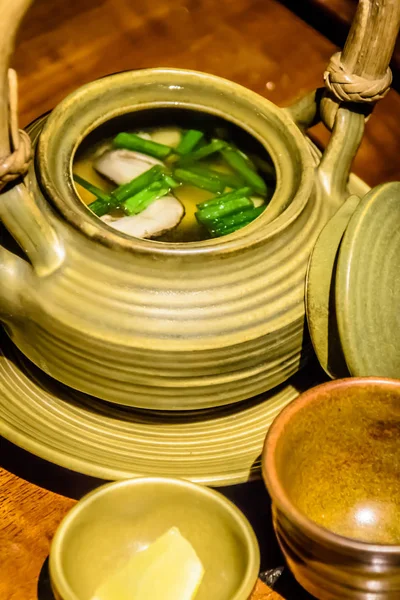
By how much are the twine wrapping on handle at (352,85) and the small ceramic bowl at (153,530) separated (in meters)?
0.77

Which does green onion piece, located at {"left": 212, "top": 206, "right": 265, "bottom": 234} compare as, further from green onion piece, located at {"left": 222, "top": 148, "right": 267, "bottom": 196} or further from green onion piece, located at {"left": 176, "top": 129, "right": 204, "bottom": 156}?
green onion piece, located at {"left": 176, "top": 129, "right": 204, "bottom": 156}

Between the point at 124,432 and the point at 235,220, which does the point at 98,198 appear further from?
the point at 124,432

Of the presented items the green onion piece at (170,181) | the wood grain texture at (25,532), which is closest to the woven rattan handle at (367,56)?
the green onion piece at (170,181)

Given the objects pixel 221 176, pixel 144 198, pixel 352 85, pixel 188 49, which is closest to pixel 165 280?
pixel 144 198

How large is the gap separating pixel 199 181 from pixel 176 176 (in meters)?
Result: 0.05

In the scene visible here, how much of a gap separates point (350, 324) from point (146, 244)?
0.36m

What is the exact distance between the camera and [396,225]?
49.6 inches

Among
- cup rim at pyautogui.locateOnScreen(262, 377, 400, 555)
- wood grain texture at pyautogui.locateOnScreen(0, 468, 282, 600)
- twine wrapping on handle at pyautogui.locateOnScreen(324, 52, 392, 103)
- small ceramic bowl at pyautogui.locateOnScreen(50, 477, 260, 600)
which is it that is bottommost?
wood grain texture at pyautogui.locateOnScreen(0, 468, 282, 600)

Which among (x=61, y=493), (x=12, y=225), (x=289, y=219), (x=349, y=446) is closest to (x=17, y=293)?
(x=12, y=225)

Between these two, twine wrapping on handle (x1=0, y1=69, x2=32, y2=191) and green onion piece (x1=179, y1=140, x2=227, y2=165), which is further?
green onion piece (x1=179, y1=140, x2=227, y2=165)

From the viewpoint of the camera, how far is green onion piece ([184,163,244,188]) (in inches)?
56.6

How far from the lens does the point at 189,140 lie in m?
1.46

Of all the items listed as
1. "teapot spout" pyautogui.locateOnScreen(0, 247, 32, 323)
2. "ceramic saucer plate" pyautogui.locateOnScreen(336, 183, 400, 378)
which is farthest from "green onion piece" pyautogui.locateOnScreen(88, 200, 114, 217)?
"ceramic saucer plate" pyautogui.locateOnScreen(336, 183, 400, 378)

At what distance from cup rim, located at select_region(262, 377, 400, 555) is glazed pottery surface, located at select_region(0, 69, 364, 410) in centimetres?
16
